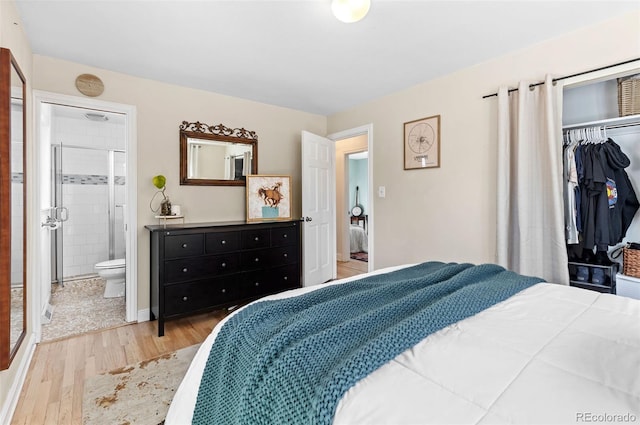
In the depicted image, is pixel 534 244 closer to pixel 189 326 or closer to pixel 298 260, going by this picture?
pixel 298 260

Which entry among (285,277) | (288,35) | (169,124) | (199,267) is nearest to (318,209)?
(285,277)

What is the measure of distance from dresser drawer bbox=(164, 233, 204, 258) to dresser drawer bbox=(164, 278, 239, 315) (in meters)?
0.27

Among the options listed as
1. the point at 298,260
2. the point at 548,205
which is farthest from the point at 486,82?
the point at 298,260

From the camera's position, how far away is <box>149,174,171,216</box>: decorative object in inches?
113

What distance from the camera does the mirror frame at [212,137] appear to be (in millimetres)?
3117

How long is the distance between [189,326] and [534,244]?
299cm

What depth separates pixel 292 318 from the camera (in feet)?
3.42

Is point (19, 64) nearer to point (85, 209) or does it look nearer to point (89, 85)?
point (89, 85)

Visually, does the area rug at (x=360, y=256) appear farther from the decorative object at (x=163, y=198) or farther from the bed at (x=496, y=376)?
the bed at (x=496, y=376)

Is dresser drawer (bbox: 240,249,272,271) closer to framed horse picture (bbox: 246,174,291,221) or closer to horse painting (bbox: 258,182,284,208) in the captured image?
framed horse picture (bbox: 246,174,291,221)

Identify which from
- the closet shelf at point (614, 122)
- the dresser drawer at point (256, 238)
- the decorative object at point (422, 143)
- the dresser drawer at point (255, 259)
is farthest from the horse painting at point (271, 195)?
the closet shelf at point (614, 122)

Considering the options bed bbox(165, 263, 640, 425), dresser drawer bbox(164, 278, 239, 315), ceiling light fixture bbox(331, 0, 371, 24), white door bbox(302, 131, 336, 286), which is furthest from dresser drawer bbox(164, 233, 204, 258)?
ceiling light fixture bbox(331, 0, 371, 24)

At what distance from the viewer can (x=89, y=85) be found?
2643mm

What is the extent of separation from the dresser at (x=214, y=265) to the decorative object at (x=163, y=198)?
17cm
